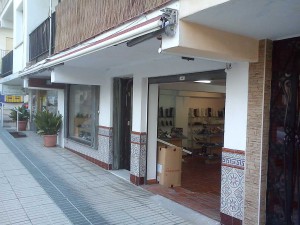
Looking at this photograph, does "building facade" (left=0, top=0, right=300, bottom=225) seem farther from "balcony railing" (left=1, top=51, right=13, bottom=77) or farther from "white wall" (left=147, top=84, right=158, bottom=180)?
"balcony railing" (left=1, top=51, right=13, bottom=77)

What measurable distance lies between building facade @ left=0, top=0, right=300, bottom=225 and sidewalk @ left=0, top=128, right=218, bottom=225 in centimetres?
74

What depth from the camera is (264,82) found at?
4.11 meters

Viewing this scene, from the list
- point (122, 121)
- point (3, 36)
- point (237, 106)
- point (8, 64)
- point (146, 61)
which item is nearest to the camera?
point (237, 106)

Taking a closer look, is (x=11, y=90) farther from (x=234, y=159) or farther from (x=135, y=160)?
(x=234, y=159)

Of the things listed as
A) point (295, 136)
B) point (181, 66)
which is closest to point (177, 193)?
point (181, 66)

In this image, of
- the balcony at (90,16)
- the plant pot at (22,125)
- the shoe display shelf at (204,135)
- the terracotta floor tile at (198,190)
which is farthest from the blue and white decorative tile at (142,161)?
the plant pot at (22,125)

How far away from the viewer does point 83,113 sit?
10.2 meters

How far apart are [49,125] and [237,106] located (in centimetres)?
822

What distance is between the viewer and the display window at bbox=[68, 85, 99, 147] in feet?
29.5

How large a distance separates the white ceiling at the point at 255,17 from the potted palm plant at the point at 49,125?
28.6 feet

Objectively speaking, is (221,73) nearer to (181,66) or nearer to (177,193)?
(181,66)

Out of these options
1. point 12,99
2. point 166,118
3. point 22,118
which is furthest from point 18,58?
point 166,118

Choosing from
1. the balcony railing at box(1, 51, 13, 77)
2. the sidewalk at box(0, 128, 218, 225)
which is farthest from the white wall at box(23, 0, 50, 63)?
the sidewalk at box(0, 128, 218, 225)

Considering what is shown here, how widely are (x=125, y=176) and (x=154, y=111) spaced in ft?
6.10
